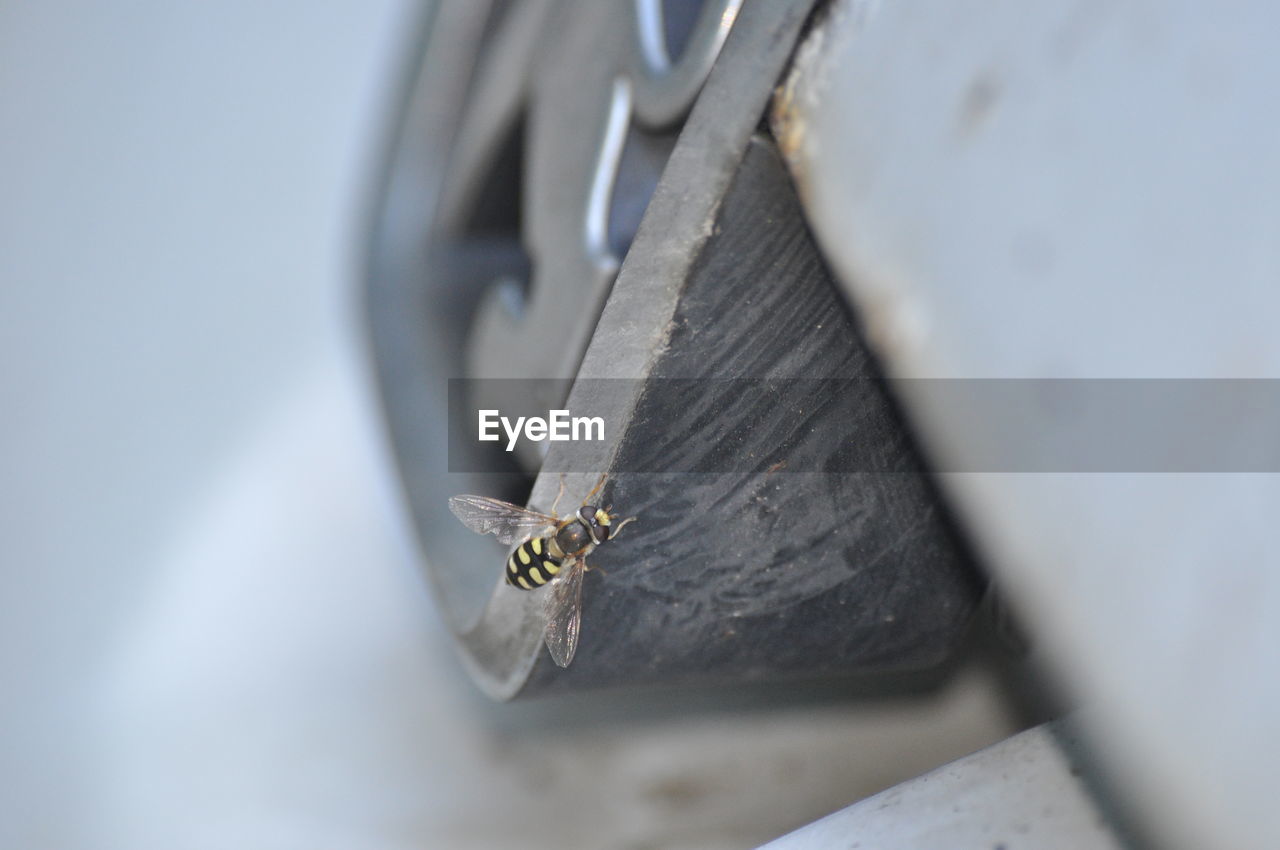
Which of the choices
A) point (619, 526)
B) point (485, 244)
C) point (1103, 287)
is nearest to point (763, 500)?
point (619, 526)

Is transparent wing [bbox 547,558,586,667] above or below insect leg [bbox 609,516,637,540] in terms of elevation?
below

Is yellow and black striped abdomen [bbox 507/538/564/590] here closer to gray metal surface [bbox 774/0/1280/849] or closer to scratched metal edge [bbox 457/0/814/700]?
scratched metal edge [bbox 457/0/814/700]

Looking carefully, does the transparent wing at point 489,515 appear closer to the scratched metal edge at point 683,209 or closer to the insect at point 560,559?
the insect at point 560,559

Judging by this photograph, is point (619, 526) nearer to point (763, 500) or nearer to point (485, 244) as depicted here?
point (763, 500)

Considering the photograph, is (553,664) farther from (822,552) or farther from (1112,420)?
(1112,420)

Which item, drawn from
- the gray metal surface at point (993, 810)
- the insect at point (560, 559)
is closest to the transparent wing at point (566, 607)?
the insect at point (560, 559)

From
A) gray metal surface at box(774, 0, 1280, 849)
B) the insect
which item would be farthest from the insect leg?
gray metal surface at box(774, 0, 1280, 849)
